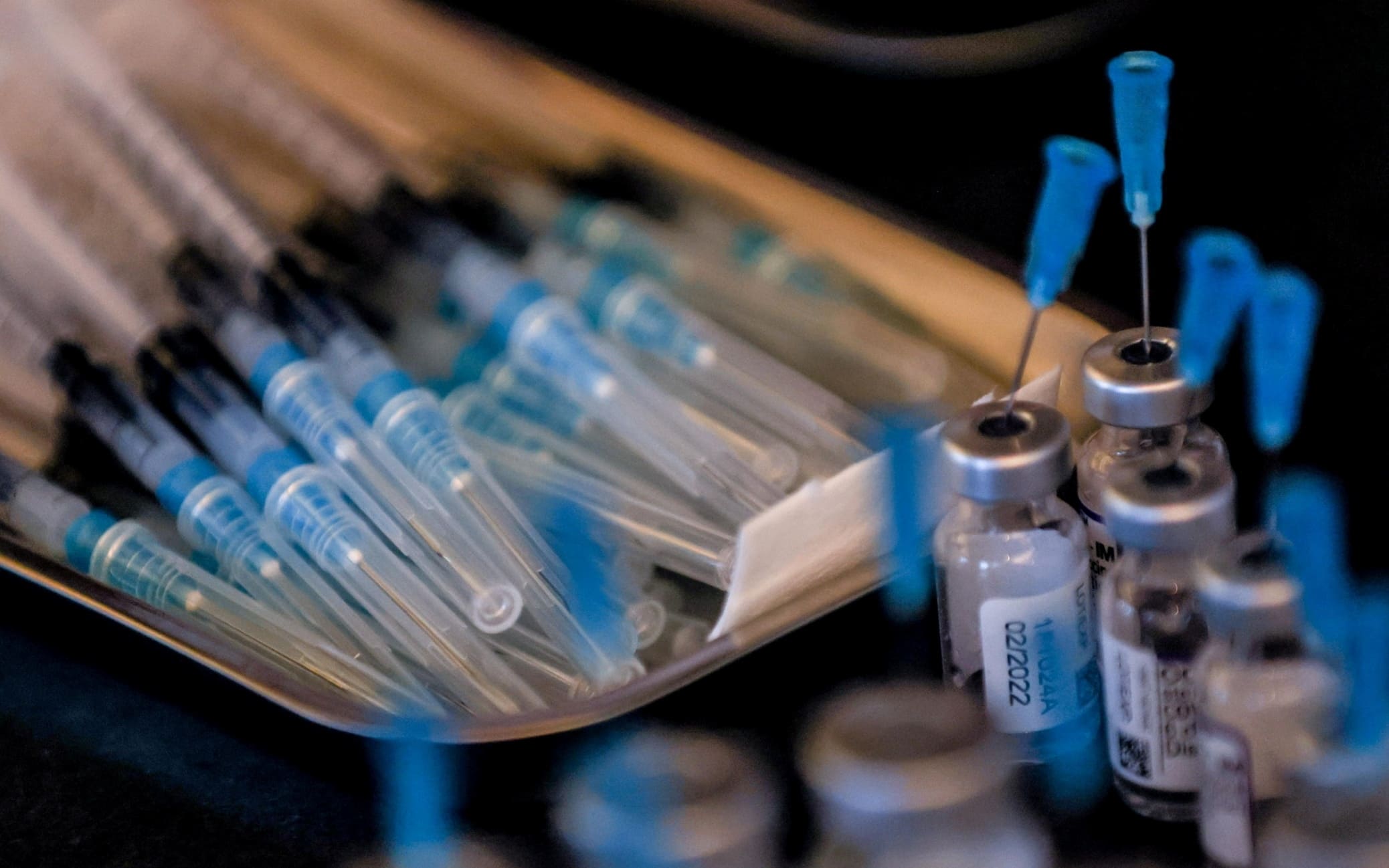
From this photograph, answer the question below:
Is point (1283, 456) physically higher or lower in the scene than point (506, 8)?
lower

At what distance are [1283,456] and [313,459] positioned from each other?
52cm

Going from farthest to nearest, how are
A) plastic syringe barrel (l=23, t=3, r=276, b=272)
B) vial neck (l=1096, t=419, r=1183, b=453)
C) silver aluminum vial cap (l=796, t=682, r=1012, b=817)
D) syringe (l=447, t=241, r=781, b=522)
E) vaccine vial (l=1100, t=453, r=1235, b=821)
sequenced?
plastic syringe barrel (l=23, t=3, r=276, b=272)
syringe (l=447, t=241, r=781, b=522)
vial neck (l=1096, t=419, r=1183, b=453)
vaccine vial (l=1100, t=453, r=1235, b=821)
silver aluminum vial cap (l=796, t=682, r=1012, b=817)

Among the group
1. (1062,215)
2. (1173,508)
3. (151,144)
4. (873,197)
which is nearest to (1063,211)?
(1062,215)

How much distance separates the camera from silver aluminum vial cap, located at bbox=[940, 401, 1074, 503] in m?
0.62

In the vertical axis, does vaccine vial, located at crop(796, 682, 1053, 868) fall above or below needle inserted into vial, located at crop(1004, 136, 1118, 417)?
below

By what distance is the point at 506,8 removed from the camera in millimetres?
1211

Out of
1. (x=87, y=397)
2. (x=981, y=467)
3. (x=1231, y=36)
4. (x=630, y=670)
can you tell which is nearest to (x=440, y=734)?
(x=630, y=670)

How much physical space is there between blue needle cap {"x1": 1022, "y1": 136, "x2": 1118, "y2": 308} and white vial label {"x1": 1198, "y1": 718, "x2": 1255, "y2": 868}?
19cm

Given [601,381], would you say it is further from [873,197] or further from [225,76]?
[225,76]

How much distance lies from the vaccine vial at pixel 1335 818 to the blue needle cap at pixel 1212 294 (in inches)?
6.0

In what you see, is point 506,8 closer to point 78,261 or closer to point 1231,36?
point 78,261

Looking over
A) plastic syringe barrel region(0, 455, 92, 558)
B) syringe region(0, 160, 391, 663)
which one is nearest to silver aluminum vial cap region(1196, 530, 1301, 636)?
syringe region(0, 160, 391, 663)

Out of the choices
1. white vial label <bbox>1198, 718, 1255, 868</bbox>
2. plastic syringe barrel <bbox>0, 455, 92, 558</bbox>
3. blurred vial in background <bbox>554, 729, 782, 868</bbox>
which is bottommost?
white vial label <bbox>1198, 718, 1255, 868</bbox>

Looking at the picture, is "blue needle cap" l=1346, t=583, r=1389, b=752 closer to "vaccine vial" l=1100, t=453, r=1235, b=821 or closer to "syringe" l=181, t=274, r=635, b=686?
"vaccine vial" l=1100, t=453, r=1235, b=821
